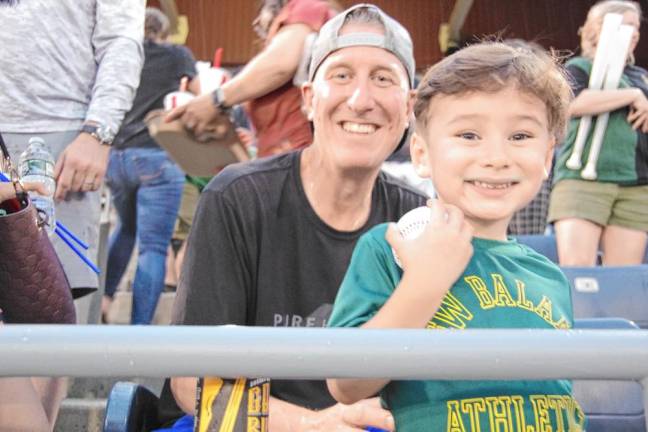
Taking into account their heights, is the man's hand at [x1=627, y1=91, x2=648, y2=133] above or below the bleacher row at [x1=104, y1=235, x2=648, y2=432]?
above

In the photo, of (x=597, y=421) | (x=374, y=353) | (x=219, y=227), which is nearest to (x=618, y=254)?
(x=597, y=421)

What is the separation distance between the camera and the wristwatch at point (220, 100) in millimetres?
2623

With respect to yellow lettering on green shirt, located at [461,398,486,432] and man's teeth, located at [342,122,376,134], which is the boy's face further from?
man's teeth, located at [342,122,376,134]

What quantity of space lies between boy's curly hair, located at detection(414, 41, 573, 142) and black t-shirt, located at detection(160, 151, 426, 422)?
0.40 m

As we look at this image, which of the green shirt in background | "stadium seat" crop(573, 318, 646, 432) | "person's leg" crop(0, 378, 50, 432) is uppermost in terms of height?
the green shirt in background

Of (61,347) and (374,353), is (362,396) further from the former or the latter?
(61,347)

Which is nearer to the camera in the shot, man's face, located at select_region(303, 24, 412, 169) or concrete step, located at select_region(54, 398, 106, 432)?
→ man's face, located at select_region(303, 24, 412, 169)

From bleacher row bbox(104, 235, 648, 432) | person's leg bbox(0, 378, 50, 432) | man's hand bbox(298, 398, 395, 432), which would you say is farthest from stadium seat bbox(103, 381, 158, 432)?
man's hand bbox(298, 398, 395, 432)

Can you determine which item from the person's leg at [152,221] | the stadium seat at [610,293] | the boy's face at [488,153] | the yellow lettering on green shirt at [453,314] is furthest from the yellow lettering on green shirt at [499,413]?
the person's leg at [152,221]

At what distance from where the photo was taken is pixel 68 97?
2.25m

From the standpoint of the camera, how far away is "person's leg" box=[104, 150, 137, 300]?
3438 mm

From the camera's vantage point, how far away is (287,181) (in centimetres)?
182

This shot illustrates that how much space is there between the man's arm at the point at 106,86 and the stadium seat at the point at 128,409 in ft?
2.35

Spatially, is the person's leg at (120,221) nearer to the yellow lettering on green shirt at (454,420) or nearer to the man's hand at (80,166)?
the man's hand at (80,166)
